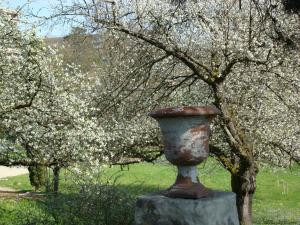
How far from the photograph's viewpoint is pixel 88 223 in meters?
7.30

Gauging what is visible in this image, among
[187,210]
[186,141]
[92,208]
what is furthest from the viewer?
[92,208]

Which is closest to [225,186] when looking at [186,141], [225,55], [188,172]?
[225,55]

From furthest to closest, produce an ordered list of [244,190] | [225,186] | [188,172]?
[225,186], [244,190], [188,172]

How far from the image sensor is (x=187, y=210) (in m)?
4.81

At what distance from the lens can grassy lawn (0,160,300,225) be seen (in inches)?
507

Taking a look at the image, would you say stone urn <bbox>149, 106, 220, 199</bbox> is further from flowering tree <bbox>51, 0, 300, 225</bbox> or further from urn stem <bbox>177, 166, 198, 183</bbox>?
flowering tree <bbox>51, 0, 300, 225</bbox>

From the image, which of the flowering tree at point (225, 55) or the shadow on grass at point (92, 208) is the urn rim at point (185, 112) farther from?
the shadow on grass at point (92, 208)

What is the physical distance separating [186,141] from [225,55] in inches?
148

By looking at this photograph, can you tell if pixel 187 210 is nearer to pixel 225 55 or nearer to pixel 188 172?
pixel 188 172

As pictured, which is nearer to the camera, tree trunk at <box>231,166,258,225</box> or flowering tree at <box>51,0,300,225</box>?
flowering tree at <box>51,0,300,225</box>

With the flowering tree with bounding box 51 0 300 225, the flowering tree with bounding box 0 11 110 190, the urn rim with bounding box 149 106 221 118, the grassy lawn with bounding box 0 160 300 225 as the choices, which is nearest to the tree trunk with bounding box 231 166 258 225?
the flowering tree with bounding box 51 0 300 225

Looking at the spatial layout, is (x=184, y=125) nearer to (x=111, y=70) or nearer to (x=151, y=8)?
(x=151, y=8)

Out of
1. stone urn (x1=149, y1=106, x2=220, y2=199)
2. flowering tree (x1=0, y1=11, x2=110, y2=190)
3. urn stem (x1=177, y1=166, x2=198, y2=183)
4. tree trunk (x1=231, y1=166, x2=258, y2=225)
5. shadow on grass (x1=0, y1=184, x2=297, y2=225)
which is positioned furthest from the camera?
flowering tree (x1=0, y1=11, x2=110, y2=190)

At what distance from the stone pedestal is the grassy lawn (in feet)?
17.1
